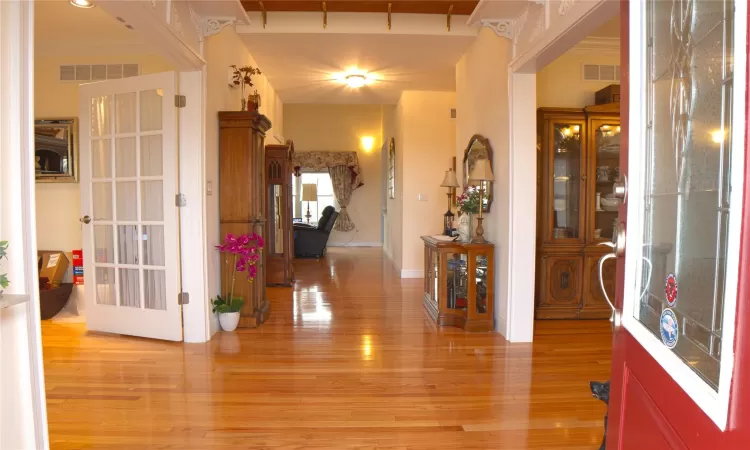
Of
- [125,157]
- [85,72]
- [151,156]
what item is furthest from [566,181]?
[85,72]

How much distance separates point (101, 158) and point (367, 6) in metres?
2.49

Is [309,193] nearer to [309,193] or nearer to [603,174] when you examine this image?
[309,193]

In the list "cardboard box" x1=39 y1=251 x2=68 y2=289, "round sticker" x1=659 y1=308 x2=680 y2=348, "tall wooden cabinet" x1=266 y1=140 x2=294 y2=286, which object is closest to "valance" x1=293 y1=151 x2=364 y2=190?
"tall wooden cabinet" x1=266 y1=140 x2=294 y2=286

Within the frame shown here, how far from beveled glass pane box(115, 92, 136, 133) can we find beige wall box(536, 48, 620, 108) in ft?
11.5

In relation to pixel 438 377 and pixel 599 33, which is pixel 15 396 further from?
pixel 599 33

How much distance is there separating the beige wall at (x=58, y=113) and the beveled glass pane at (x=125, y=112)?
0.93 meters

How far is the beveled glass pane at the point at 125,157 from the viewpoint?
3.69 metres

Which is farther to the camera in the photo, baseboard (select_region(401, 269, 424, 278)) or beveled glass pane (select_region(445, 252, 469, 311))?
baseboard (select_region(401, 269, 424, 278))

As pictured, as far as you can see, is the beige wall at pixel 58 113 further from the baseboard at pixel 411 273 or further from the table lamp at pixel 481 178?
the baseboard at pixel 411 273

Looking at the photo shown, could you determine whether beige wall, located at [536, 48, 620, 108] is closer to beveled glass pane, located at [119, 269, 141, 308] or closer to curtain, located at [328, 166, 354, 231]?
beveled glass pane, located at [119, 269, 141, 308]

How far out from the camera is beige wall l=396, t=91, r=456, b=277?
6.77m

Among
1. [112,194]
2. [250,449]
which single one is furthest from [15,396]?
[112,194]

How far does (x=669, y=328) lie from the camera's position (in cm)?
101

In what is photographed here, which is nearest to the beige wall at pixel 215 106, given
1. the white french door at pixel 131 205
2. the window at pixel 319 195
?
the white french door at pixel 131 205
